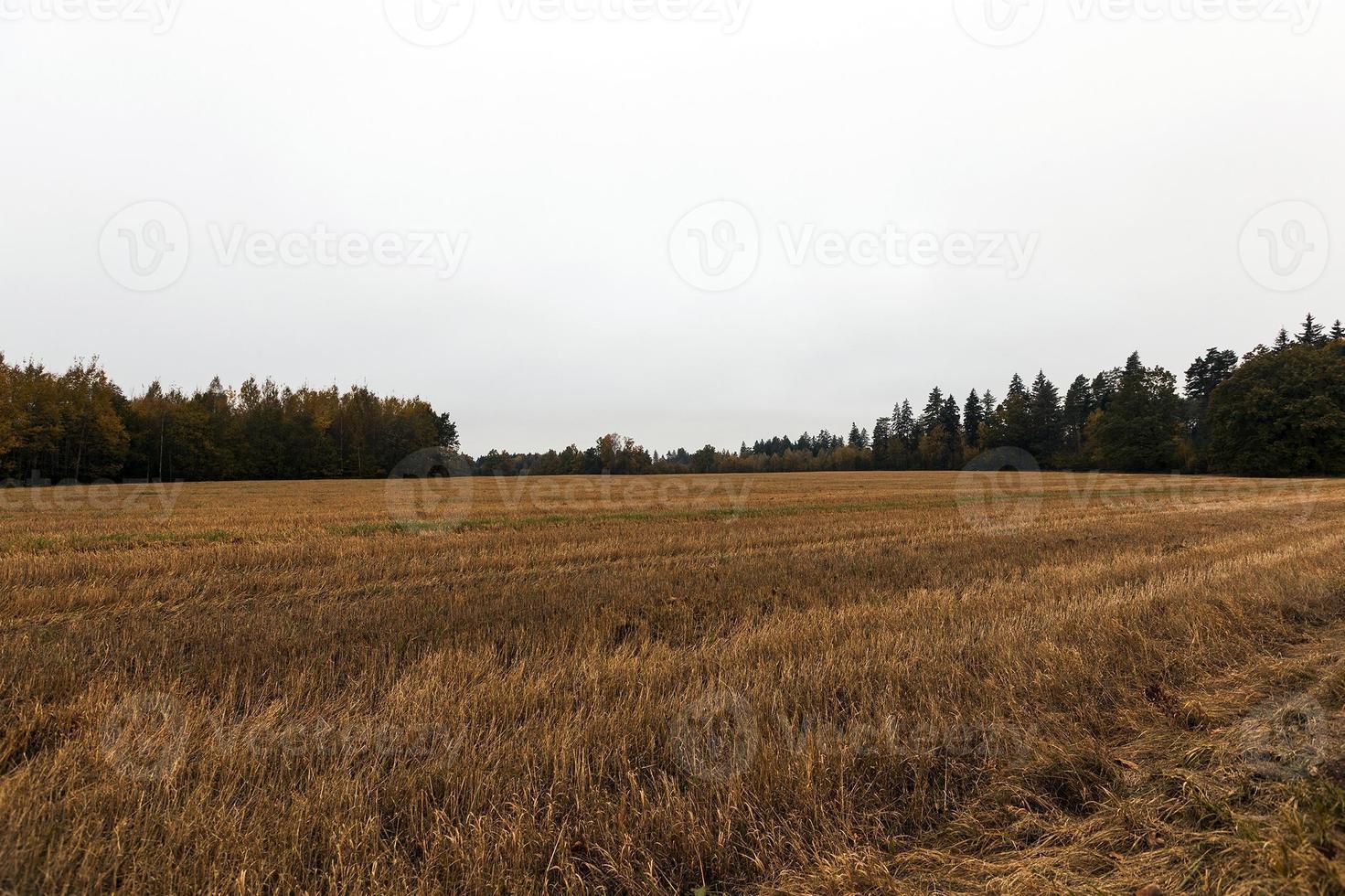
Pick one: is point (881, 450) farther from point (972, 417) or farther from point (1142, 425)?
point (1142, 425)

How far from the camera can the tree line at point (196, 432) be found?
48750 mm

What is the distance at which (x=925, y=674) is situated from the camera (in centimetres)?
393

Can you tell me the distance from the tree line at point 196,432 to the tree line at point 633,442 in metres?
0.15

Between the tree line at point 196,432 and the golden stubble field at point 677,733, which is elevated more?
the tree line at point 196,432

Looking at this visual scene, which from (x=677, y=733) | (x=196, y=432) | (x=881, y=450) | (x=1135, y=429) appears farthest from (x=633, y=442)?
(x=677, y=733)

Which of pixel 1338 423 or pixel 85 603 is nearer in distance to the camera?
pixel 85 603

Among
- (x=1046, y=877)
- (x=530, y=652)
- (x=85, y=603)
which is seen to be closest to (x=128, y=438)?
(x=85, y=603)

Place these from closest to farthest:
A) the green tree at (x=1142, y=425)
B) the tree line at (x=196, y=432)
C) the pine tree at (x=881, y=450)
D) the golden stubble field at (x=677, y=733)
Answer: the golden stubble field at (x=677, y=733)
the tree line at (x=196, y=432)
the green tree at (x=1142, y=425)
the pine tree at (x=881, y=450)

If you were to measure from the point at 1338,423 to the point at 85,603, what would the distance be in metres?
85.3

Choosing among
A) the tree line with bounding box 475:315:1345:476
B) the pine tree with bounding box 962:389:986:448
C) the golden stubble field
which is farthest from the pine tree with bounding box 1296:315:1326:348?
the golden stubble field

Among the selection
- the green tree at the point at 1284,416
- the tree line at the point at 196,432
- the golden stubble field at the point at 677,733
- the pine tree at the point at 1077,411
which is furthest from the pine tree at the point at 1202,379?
the tree line at the point at 196,432

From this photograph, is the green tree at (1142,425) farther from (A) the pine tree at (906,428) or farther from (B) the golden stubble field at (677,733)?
(B) the golden stubble field at (677,733)

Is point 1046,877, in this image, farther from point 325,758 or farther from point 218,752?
point 218,752

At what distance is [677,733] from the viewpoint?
3.21 m
